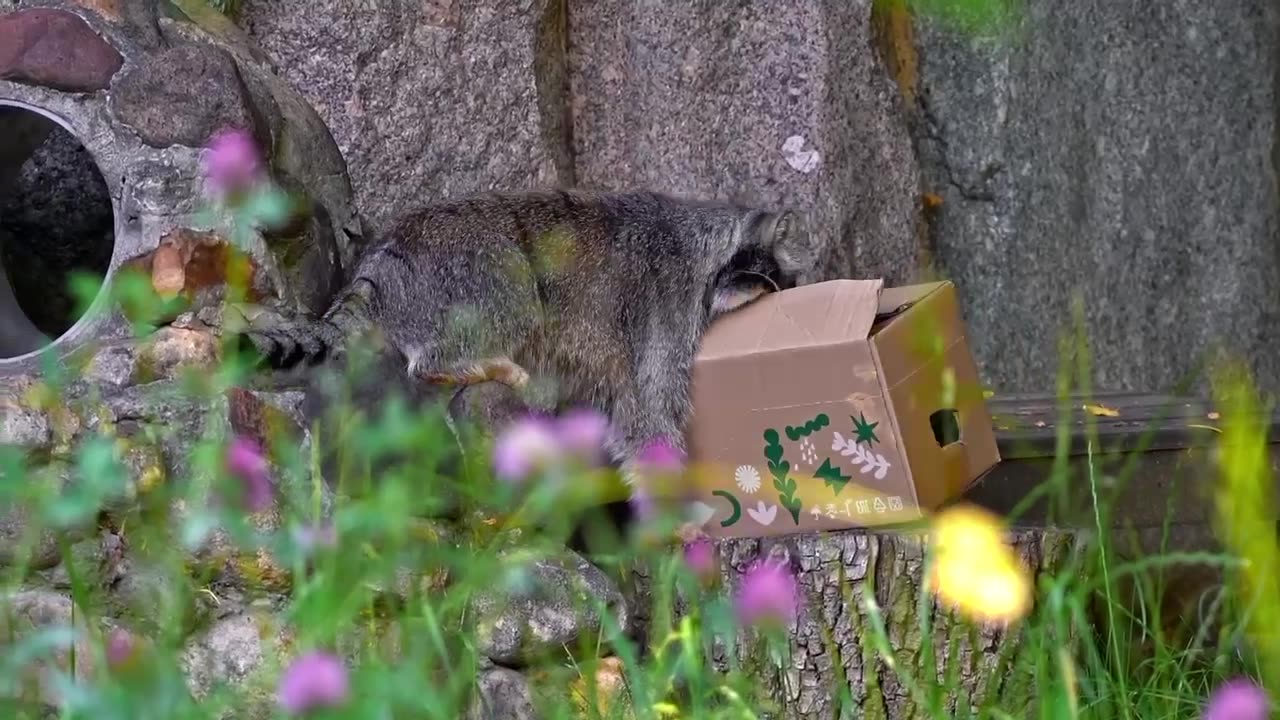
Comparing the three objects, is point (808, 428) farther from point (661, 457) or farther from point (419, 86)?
point (419, 86)

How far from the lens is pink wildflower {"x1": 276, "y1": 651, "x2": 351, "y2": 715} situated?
111 cm

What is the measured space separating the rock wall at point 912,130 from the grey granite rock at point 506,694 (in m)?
1.75

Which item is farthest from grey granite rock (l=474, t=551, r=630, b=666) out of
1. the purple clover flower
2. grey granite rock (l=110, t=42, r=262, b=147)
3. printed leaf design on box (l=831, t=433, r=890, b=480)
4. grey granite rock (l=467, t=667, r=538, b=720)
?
the purple clover flower

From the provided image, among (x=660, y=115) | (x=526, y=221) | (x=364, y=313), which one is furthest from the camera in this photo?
(x=660, y=115)

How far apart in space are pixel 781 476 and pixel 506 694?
747 millimetres

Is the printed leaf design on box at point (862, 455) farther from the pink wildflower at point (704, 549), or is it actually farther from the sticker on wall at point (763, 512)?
the pink wildflower at point (704, 549)

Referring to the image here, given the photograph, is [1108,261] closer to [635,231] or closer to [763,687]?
[635,231]

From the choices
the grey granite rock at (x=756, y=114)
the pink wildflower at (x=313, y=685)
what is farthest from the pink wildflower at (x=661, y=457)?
the pink wildflower at (x=313, y=685)

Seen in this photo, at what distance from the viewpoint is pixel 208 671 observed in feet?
8.97

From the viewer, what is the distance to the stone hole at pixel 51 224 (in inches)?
148

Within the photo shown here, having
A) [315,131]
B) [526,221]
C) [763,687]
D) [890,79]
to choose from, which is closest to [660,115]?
[890,79]

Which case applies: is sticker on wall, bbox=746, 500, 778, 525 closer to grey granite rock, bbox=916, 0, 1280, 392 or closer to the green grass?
the green grass

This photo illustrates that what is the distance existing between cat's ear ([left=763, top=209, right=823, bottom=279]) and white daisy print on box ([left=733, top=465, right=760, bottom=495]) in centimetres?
80

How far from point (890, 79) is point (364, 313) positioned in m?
2.15
